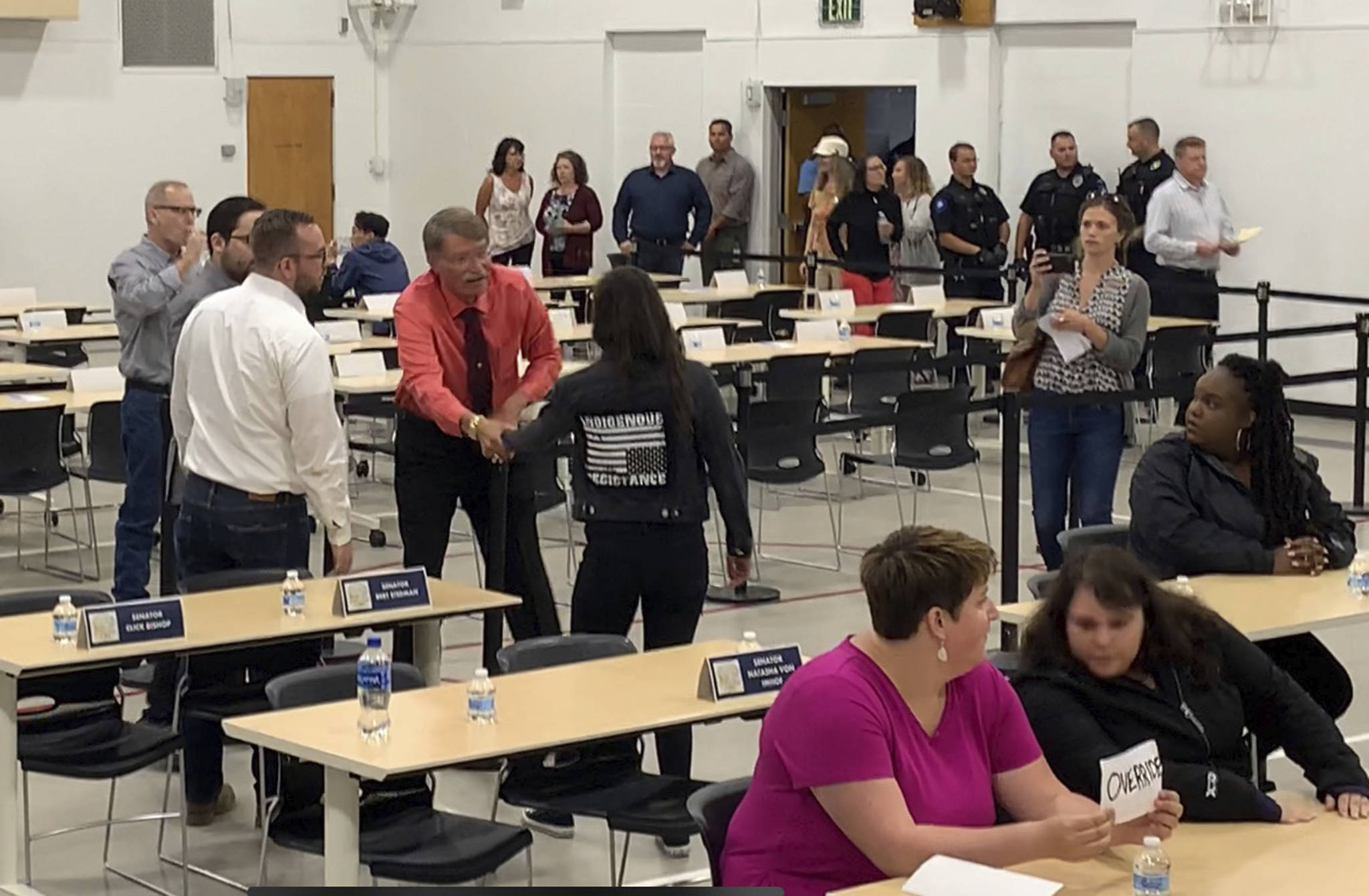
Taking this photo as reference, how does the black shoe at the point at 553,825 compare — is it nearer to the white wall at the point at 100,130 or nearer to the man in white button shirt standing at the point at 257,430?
the man in white button shirt standing at the point at 257,430

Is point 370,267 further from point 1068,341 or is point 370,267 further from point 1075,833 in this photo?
point 1075,833

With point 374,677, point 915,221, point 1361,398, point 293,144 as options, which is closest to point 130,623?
point 374,677

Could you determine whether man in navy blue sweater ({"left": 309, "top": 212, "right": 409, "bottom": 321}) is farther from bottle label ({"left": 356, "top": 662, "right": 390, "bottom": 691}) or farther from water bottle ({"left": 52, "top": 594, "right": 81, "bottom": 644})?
bottle label ({"left": 356, "top": 662, "right": 390, "bottom": 691})

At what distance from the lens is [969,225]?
15.4 meters

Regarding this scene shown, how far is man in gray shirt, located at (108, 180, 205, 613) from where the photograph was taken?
733 cm

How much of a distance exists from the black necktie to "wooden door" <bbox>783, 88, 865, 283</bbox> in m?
11.6

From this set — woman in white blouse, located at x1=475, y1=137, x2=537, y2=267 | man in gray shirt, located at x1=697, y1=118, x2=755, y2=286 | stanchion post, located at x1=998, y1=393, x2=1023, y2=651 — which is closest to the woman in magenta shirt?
stanchion post, located at x1=998, y1=393, x2=1023, y2=651

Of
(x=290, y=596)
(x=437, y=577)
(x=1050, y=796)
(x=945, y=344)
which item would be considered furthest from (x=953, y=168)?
(x=1050, y=796)

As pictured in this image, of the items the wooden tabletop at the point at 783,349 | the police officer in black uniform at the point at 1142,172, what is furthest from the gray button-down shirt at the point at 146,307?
the police officer in black uniform at the point at 1142,172

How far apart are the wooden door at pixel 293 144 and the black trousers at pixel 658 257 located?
3.94 m

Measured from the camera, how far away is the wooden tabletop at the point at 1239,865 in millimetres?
3391

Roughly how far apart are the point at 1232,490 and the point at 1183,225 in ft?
26.8

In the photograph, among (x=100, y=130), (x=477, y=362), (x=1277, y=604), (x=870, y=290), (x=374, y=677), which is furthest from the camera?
(x=100, y=130)

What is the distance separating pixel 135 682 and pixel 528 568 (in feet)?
4.61
